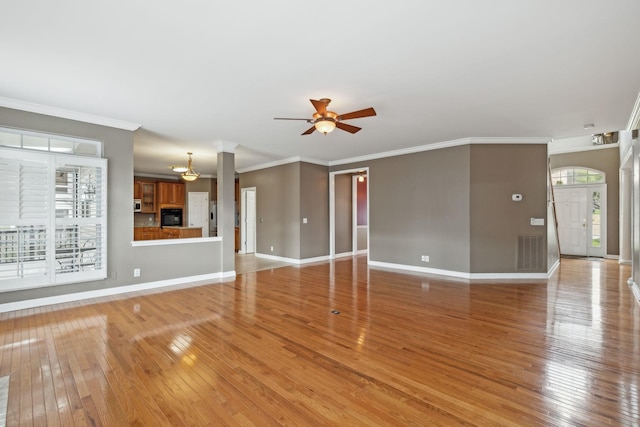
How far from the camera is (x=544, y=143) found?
5789 mm

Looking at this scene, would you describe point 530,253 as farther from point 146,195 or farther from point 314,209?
point 146,195

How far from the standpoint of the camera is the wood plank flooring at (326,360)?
194cm

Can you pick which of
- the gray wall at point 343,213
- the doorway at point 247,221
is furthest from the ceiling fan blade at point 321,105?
the doorway at point 247,221

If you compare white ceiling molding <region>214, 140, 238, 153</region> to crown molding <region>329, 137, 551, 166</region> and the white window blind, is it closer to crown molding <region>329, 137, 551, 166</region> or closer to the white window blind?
the white window blind

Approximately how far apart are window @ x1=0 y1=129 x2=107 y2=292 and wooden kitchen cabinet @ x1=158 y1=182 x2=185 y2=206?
5801mm

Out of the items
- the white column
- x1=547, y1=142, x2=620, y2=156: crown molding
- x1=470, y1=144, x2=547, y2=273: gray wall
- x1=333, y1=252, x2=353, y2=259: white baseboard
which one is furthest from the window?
x1=547, y1=142, x2=620, y2=156: crown molding

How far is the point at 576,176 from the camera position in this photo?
8547mm

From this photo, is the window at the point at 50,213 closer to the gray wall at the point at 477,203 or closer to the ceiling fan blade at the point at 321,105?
the ceiling fan blade at the point at 321,105

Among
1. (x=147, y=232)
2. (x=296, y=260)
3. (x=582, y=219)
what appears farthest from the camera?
(x=147, y=232)

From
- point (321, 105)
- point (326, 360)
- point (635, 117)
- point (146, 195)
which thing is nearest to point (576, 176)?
point (635, 117)

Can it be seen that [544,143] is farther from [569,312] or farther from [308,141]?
[308,141]

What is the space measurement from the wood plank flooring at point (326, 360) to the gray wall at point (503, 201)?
130 centimetres

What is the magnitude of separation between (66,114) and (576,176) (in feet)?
37.7

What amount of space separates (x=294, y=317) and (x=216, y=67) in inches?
113
